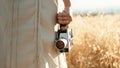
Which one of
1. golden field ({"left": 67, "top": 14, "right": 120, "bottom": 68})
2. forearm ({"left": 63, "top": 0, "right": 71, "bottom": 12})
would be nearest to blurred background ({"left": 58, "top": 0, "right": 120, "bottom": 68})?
golden field ({"left": 67, "top": 14, "right": 120, "bottom": 68})

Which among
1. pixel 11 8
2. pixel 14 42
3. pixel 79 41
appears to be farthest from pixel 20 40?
pixel 79 41

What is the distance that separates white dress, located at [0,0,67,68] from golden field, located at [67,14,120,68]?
6.90ft

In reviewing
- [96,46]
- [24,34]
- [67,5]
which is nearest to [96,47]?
[96,46]

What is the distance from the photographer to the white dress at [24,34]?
1585mm

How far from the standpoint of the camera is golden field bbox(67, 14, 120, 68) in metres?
3.77

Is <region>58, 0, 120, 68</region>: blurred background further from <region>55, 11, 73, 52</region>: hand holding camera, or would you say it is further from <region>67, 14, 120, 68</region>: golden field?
<region>55, 11, 73, 52</region>: hand holding camera

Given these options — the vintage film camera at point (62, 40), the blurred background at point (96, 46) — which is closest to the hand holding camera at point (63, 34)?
the vintage film camera at point (62, 40)

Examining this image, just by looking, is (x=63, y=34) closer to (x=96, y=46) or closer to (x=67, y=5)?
(x=67, y=5)

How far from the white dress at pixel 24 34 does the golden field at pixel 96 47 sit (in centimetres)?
210

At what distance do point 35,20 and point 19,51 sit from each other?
143 millimetres

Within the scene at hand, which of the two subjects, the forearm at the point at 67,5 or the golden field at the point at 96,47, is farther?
the golden field at the point at 96,47

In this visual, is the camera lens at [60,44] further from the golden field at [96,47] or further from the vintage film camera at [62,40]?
the golden field at [96,47]

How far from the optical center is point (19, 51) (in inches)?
62.7

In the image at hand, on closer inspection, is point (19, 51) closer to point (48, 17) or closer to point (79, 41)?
point (48, 17)
